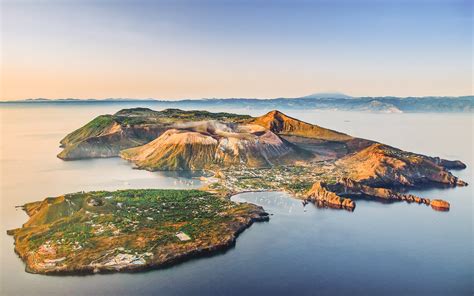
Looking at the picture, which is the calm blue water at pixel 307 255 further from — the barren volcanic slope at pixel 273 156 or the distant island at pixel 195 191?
the barren volcanic slope at pixel 273 156

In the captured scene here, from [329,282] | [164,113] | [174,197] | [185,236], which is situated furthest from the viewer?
[164,113]

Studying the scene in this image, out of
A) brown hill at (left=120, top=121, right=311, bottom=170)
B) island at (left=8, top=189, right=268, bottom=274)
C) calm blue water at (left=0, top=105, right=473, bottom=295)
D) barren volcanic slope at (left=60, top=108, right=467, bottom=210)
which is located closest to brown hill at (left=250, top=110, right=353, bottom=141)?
barren volcanic slope at (left=60, top=108, right=467, bottom=210)

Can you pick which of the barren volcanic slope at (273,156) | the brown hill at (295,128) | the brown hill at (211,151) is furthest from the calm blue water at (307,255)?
the brown hill at (295,128)

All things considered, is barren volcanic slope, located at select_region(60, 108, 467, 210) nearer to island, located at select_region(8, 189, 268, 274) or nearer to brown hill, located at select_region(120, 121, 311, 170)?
brown hill, located at select_region(120, 121, 311, 170)

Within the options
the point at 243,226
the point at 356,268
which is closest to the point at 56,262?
the point at 243,226

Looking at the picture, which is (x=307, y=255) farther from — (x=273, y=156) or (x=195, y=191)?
(x=273, y=156)

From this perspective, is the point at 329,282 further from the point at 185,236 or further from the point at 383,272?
the point at 185,236
